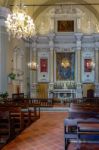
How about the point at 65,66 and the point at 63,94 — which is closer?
the point at 63,94

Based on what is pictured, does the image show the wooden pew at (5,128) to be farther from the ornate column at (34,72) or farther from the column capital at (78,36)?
the column capital at (78,36)

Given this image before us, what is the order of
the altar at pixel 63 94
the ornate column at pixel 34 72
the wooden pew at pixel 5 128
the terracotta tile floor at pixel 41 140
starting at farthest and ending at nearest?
the ornate column at pixel 34 72, the altar at pixel 63 94, the wooden pew at pixel 5 128, the terracotta tile floor at pixel 41 140

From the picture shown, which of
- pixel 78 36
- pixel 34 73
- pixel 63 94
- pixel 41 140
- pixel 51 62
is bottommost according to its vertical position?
pixel 41 140

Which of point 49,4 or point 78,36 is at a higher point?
point 49,4

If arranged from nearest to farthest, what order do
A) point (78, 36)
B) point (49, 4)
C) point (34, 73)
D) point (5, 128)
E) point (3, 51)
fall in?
point (5, 128)
point (3, 51)
point (78, 36)
point (49, 4)
point (34, 73)

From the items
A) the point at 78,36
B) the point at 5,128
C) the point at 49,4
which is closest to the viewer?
the point at 5,128

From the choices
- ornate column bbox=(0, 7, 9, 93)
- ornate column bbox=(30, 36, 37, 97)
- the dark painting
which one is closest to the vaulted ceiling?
ornate column bbox=(30, 36, 37, 97)

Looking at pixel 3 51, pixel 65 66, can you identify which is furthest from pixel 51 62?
pixel 3 51

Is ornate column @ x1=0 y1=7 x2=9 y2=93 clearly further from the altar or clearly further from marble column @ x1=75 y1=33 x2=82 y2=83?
marble column @ x1=75 y1=33 x2=82 y2=83

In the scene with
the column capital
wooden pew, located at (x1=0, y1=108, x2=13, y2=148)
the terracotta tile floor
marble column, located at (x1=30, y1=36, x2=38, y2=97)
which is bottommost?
the terracotta tile floor

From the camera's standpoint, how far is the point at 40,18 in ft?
89.7

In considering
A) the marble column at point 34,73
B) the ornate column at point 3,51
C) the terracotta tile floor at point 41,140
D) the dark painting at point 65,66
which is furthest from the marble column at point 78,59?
the terracotta tile floor at point 41,140

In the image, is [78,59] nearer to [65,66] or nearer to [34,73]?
[65,66]

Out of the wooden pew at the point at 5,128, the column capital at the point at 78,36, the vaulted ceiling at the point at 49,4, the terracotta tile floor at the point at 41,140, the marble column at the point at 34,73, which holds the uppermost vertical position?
the vaulted ceiling at the point at 49,4
